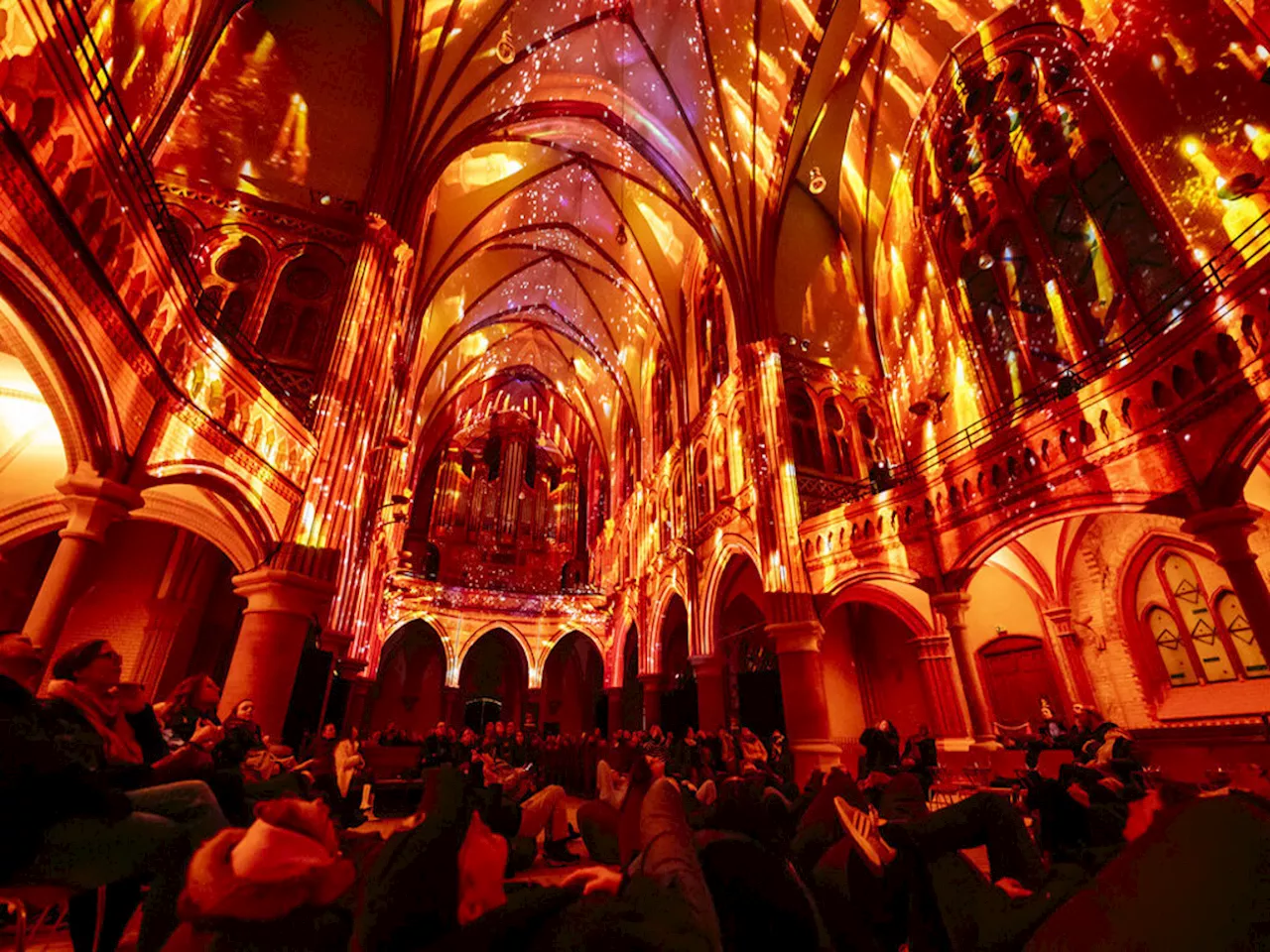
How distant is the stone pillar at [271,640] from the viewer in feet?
22.4

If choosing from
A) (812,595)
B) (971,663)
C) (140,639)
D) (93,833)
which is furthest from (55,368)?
(971,663)

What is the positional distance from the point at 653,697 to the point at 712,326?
1098 cm

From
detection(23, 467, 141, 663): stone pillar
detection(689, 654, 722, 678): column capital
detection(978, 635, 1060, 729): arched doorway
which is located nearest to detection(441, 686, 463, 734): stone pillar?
detection(689, 654, 722, 678): column capital

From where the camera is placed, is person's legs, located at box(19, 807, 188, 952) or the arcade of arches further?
the arcade of arches

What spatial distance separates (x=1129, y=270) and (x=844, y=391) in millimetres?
6277

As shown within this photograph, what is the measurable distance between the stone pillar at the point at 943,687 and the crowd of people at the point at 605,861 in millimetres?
8077

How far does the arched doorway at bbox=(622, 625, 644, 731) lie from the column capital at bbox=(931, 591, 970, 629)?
1094 centimetres

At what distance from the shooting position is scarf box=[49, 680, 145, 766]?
1921 millimetres

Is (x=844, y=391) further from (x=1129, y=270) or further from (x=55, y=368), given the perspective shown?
(x=55, y=368)

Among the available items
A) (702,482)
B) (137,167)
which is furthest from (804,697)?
(137,167)

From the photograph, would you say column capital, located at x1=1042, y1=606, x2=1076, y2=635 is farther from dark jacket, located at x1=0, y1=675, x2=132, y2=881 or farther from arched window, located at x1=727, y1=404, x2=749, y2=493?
dark jacket, located at x1=0, y1=675, x2=132, y2=881

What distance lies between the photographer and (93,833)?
1.55 metres

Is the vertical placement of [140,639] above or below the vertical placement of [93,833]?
above

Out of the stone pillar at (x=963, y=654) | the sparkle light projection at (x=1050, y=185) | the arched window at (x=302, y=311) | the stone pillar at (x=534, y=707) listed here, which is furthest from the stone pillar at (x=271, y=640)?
the stone pillar at (x=534, y=707)
